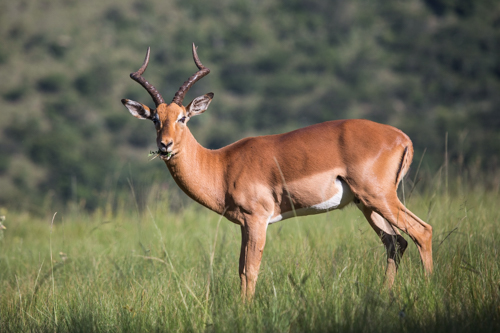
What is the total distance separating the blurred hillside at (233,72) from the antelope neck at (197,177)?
28.8m

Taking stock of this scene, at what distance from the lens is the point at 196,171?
547 centimetres

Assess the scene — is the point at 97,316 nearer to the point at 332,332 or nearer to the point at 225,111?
the point at 332,332

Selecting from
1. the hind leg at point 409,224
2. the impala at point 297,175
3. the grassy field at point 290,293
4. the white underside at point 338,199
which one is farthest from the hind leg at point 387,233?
the hind leg at point 409,224

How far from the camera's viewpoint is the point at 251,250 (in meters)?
5.07

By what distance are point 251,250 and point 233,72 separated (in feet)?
160

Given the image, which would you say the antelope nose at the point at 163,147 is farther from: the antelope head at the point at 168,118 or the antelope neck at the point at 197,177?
the antelope neck at the point at 197,177

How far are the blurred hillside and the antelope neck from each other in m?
28.8

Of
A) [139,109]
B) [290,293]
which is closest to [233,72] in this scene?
[139,109]

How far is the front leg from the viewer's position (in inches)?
195

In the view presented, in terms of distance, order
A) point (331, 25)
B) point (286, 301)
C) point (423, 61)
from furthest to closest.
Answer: point (331, 25) → point (423, 61) → point (286, 301)

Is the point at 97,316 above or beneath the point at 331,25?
beneath

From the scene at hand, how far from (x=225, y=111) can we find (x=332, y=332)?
1678 inches

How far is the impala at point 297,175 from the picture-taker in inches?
196

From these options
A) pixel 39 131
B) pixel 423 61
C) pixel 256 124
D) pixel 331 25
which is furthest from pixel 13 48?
pixel 423 61
